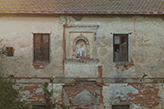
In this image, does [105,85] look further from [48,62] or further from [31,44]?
[31,44]

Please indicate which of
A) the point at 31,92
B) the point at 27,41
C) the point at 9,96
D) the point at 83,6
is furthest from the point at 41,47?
the point at 83,6

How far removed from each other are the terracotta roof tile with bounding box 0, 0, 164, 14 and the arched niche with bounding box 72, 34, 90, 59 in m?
1.32

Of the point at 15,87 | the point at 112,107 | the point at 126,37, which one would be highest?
the point at 126,37

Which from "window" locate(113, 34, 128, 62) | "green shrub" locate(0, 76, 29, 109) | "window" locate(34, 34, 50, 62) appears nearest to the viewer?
"green shrub" locate(0, 76, 29, 109)

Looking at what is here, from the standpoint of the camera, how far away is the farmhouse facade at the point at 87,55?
9.81m

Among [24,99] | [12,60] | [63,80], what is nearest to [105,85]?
[63,80]

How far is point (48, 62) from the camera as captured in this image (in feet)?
32.6

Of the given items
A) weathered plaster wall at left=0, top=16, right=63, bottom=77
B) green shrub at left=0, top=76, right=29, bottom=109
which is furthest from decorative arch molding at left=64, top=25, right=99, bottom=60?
green shrub at left=0, top=76, right=29, bottom=109

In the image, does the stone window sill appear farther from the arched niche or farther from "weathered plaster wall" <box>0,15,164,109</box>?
the arched niche

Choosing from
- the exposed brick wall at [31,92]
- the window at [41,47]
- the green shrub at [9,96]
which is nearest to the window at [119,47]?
the window at [41,47]

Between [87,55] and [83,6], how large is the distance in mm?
2449

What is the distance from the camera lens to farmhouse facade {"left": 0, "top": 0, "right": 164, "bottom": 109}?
981cm

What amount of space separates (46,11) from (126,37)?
4.16 m

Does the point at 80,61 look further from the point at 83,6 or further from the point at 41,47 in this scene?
the point at 83,6
